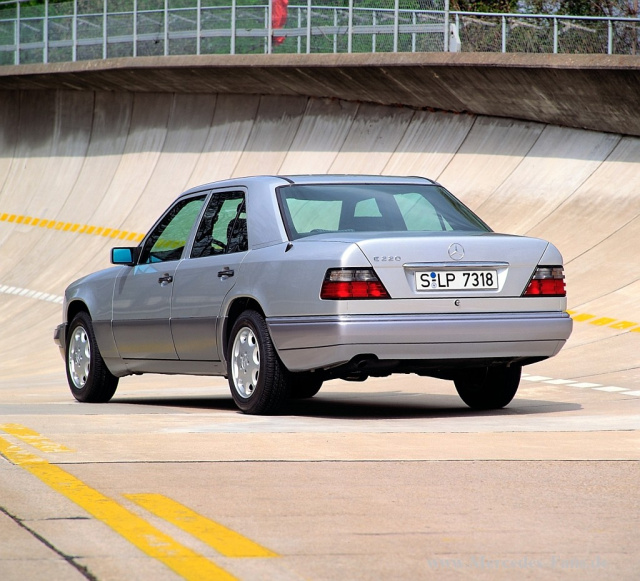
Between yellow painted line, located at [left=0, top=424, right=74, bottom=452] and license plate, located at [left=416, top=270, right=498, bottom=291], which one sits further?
license plate, located at [left=416, top=270, right=498, bottom=291]

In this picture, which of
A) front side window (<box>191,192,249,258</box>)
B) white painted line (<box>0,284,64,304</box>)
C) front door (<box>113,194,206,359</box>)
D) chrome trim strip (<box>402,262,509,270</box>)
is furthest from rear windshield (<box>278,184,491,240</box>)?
white painted line (<box>0,284,64,304</box>)

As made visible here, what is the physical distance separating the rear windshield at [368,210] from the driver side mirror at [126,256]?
169 centimetres

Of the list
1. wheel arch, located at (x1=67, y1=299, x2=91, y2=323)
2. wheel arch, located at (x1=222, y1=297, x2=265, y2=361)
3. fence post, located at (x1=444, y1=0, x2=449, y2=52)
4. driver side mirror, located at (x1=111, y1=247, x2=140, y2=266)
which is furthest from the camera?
fence post, located at (x1=444, y1=0, x2=449, y2=52)

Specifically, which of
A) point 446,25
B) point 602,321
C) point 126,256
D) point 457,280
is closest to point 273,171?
point 446,25

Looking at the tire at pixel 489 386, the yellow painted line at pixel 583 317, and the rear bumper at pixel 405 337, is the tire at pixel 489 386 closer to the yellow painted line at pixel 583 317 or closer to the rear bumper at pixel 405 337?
the rear bumper at pixel 405 337

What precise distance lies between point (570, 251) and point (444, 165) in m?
6.24

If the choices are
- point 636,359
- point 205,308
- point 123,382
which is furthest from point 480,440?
A: point 123,382

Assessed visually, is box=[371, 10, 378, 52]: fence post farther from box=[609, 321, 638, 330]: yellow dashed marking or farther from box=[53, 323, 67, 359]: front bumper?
box=[53, 323, 67, 359]: front bumper

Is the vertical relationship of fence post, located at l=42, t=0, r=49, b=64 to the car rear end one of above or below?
above

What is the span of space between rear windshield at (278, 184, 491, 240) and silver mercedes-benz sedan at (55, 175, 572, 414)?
0.01m

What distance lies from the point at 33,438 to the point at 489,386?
11.9 feet

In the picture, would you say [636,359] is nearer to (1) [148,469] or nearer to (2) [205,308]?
(2) [205,308]

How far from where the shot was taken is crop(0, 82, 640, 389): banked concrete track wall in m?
18.6

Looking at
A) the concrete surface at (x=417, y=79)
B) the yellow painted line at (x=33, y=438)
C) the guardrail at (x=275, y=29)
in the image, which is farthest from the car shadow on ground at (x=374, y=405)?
the guardrail at (x=275, y=29)
